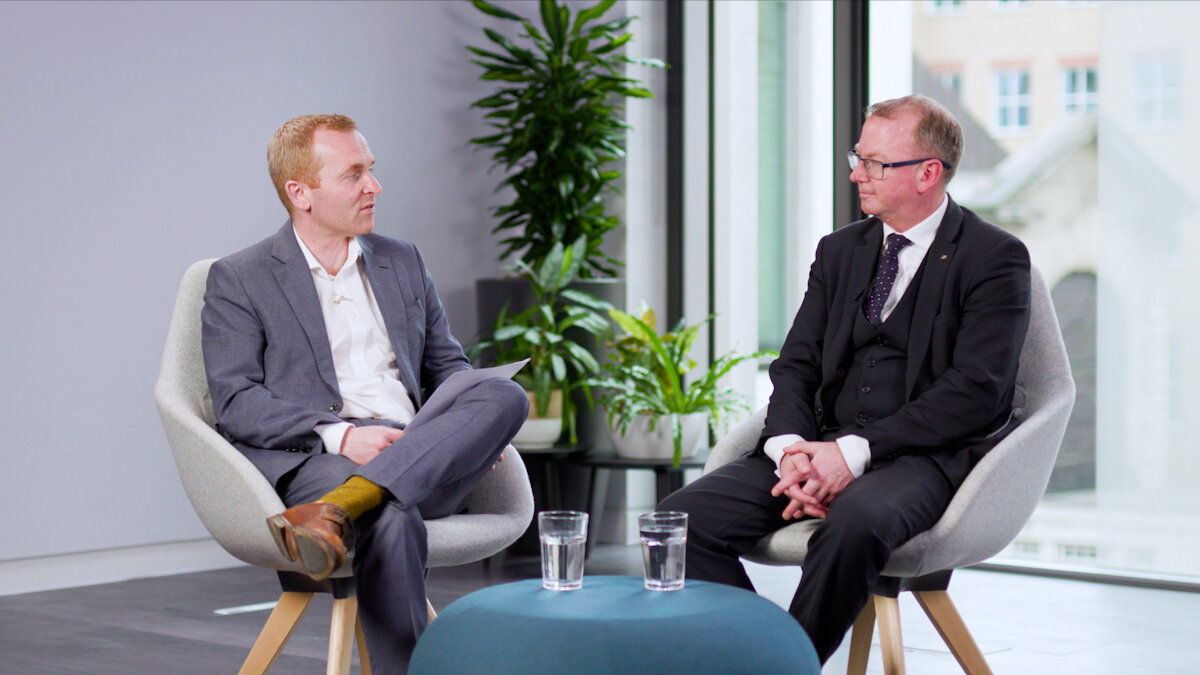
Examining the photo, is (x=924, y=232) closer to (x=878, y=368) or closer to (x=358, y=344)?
(x=878, y=368)

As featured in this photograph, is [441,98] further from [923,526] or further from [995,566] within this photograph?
[923,526]

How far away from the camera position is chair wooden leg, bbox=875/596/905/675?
7.80 feet

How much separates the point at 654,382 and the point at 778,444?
1924mm

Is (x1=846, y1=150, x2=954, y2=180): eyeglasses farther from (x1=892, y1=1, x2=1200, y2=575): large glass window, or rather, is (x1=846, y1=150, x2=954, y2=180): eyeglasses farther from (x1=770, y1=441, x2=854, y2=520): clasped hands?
(x1=892, y1=1, x2=1200, y2=575): large glass window

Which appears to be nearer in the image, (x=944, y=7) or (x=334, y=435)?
(x=334, y=435)

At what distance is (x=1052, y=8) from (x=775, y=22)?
1.08 metres

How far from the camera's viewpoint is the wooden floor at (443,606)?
3158mm

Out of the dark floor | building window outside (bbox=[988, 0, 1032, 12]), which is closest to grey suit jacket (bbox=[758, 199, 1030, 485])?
the dark floor

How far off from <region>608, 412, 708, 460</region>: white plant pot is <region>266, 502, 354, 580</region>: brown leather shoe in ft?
7.69

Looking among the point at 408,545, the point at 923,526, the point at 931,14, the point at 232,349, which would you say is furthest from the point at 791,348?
the point at 931,14

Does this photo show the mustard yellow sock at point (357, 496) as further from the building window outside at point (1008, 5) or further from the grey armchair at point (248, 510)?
the building window outside at point (1008, 5)

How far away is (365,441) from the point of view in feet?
8.24

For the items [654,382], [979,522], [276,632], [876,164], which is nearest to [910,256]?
[876,164]

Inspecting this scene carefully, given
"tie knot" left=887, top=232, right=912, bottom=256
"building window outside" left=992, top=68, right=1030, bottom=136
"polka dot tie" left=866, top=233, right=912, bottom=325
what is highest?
"building window outside" left=992, top=68, right=1030, bottom=136
